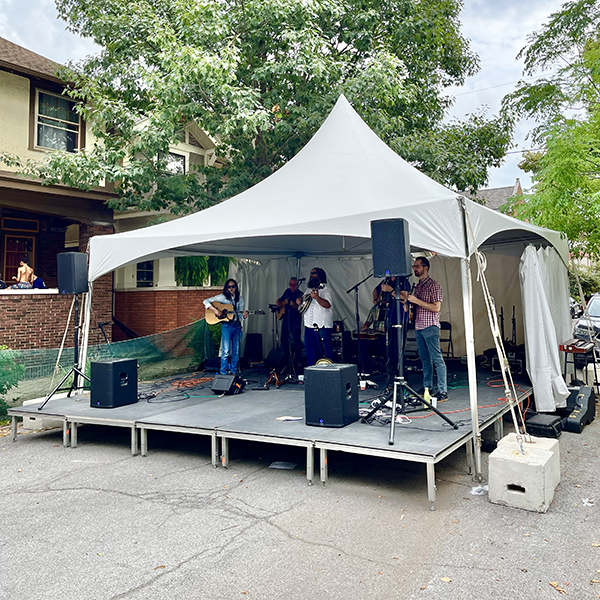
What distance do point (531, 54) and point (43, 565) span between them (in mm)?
14203

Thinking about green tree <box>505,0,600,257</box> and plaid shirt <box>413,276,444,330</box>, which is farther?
green tree <box>505,0,600,257</box>

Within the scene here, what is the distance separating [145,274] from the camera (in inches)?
546

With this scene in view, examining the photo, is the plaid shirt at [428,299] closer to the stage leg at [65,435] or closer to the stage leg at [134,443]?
the stage leg at [134,443]

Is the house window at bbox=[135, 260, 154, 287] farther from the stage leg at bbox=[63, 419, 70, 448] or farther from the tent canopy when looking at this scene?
the stage leg at bbox=[63, 419, 70, 448]

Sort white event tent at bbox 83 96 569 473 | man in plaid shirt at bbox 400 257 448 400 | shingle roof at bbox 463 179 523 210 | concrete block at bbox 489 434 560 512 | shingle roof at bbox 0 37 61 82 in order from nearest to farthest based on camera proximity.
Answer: concrete block at bbox 489 434 560 512, white event tent at bbox 83 96 569 473, man in plaid shirt at bbox 400 257 448 400, shingle roof at bbox 0 37 61 82, shingle roof at bbox 463 179 523 210

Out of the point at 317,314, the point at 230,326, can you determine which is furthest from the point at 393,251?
the point at 230,326

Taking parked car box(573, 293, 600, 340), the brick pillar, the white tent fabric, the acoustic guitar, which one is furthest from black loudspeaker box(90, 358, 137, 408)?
parked car box(573, 293, 600, 340)

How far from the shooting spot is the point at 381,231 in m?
4.65

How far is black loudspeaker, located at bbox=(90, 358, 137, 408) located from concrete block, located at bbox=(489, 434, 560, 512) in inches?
167

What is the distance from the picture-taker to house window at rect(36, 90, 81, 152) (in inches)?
428

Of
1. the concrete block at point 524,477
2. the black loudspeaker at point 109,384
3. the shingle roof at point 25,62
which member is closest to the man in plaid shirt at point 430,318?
the concrete block at point 524,477

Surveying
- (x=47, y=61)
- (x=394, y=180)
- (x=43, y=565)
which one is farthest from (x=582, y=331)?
(x=47, y=61)

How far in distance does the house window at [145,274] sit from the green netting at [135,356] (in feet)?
13.8

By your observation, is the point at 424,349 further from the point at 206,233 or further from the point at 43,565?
the point at 43,565
